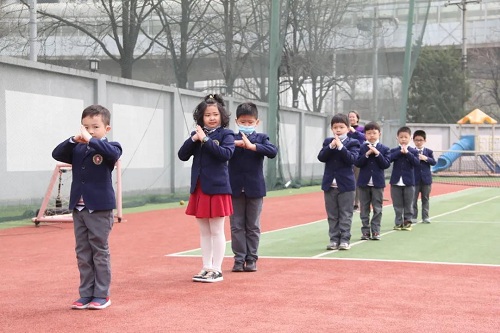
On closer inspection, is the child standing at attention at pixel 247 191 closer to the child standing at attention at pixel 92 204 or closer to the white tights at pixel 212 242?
the white tights at pixel 212 242

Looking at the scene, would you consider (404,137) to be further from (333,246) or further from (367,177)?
(333,246)

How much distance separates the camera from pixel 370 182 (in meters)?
11.7

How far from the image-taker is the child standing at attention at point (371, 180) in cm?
1148

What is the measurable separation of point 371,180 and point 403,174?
6.57 feet

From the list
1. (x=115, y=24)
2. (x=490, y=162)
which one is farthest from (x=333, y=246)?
(x=490, y=162)

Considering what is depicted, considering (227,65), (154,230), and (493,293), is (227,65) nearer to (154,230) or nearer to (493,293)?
(154,230)

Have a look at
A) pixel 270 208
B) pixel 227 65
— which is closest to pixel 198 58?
pixel 227 65

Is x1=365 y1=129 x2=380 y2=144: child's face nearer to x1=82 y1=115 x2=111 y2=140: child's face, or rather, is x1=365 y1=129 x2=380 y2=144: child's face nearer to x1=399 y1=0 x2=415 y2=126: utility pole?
x1=82 y1=115 x2=111 y2=140: child's face

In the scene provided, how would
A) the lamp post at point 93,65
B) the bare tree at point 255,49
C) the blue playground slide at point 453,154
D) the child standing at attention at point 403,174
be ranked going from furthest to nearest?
the blue playground slide at point 453,154 < the bare tree at point 255,49 < the lamp post at point 93,65 < the child standing at attention at point 403,174

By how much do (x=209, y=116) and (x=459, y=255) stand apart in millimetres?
3563

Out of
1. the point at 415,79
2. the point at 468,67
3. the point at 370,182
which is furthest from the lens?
the point at 468,67

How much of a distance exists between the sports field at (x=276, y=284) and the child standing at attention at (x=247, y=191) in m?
0.22

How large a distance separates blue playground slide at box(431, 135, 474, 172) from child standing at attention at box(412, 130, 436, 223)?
22.7m

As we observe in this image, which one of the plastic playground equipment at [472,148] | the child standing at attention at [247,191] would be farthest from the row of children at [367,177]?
the plastic playground equipment at [472,148]
